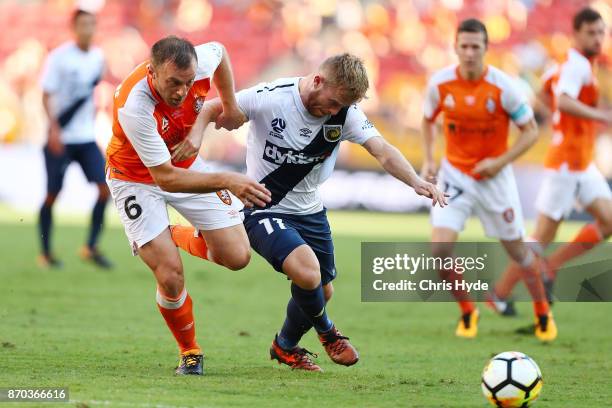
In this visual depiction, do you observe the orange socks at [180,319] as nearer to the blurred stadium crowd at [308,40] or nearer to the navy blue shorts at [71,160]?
the navy blue shorts at [71,160]

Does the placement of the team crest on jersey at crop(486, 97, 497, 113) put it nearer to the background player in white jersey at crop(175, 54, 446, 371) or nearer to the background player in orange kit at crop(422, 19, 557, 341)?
the background player in orange kit at crop(422, 19, 557, 341)

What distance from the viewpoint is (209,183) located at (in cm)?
621

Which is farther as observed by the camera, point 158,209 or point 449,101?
point 449,101

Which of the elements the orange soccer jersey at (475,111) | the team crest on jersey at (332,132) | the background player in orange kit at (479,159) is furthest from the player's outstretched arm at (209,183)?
the orange soccer jersey at (475,111)

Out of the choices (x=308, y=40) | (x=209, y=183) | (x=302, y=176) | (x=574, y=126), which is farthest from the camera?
(x=308, y=40)

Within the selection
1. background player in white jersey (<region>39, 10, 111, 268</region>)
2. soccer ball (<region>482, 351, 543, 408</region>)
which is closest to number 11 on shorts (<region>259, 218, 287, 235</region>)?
soccer ball (<region>482, 351, 543, 408</region>)

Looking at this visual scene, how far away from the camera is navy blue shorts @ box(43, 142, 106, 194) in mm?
13242

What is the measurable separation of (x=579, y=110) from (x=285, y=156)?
3811 mm

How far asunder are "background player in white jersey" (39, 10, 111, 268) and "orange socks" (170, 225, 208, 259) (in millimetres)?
5890

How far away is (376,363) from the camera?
7641 mm

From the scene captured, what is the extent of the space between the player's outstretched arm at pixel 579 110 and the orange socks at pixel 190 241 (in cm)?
412

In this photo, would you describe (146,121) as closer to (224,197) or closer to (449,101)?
(224,197)

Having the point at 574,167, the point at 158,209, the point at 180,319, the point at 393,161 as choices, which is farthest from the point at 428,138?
the point at 180,319

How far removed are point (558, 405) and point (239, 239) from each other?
2.29 metres
